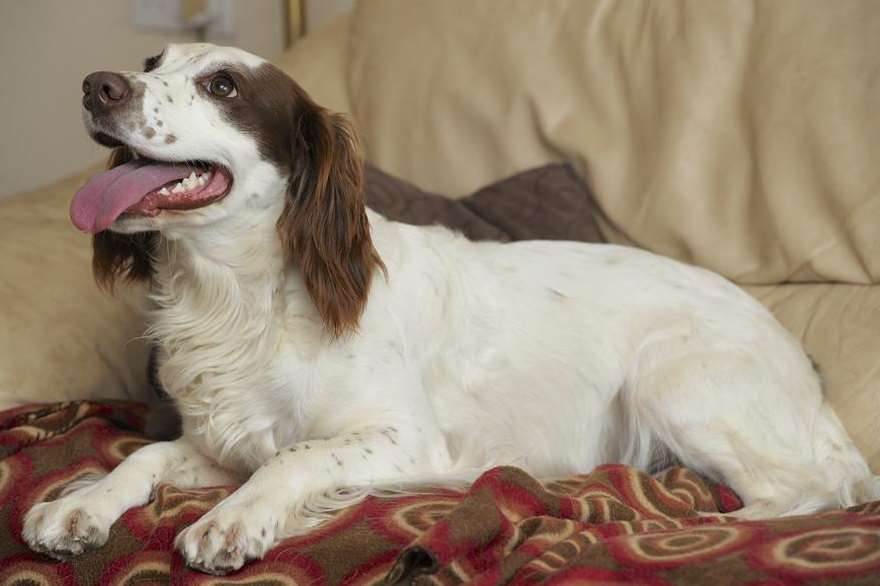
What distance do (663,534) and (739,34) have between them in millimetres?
1757

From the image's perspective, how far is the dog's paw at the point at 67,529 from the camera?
6.06ft

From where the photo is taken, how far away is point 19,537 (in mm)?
1946

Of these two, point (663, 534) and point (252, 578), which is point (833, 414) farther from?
point (252, 578)

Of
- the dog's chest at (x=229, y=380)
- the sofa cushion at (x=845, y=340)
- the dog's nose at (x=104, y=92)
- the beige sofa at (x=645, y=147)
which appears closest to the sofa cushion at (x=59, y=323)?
the beige sofa at (x=645, y=147)

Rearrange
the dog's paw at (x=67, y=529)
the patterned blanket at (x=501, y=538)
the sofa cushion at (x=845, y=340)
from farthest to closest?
the sofa cushion at (x=845, y=340) → the dog's paw at (x=67, y=529) → the patterned blanket at (x=501, y=538)

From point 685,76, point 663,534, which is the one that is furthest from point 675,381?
point 685,76

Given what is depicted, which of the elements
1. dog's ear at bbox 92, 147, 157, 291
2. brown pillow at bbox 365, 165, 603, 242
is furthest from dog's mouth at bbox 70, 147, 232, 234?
brown pillow at bbox 365, 165, 603, 242

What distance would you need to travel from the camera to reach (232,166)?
2029mm

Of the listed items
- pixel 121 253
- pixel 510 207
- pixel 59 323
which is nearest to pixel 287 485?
pixel 121 253

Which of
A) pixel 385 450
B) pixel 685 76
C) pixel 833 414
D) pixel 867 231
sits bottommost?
pixel 833 414

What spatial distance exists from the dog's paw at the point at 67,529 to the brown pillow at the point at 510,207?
1421 millimetres

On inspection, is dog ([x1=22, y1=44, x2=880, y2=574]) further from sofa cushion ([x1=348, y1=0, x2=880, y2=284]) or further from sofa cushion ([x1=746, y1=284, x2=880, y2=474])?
sofa cushion ([x1=348, y1=0, x2=880, y2=284])

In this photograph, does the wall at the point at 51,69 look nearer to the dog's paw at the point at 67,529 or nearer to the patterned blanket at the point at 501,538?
the patterned blanket at the point at 501,538

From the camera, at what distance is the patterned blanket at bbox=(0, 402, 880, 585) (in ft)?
5.06
